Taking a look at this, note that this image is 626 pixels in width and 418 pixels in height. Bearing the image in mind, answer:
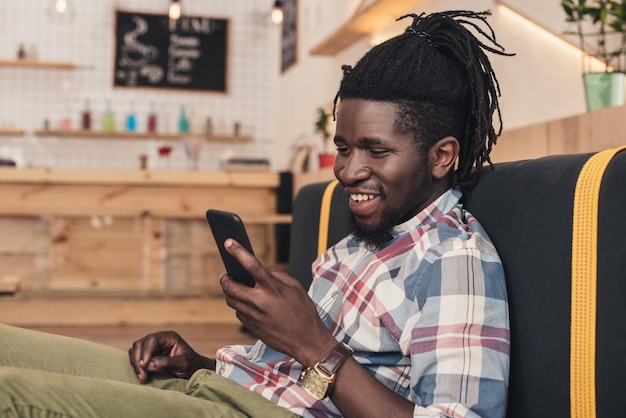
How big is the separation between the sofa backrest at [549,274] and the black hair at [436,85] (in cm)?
10

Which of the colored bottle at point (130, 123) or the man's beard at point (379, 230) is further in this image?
the colored bottle at point (130, 123)

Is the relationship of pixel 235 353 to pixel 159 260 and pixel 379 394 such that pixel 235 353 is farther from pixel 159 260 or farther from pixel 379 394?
pixel 159 260

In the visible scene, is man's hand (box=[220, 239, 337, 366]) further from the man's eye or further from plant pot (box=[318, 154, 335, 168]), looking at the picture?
plant pot (box=[318, 154, 335, 168])

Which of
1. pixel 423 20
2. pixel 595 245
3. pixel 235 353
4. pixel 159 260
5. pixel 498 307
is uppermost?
pixel 423 20

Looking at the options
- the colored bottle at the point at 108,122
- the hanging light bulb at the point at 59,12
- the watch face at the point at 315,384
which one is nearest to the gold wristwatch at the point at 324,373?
the watch face at the point at 315,384

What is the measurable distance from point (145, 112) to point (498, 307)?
6207mm

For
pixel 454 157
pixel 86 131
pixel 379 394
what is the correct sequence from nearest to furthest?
pixel 379 394
pixel 454 157
pixel 86 131

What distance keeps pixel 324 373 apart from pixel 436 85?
479 mm

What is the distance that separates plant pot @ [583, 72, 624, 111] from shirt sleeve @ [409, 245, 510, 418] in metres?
0.92

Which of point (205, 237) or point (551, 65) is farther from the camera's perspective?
Answer: point (205, 237)

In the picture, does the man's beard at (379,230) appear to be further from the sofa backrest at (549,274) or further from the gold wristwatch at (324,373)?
the gold wristwatch at (324,373)

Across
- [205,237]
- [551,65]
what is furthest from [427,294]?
[205,237]

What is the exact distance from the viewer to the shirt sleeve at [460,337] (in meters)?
0.93

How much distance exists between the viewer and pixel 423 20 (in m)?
1.24
